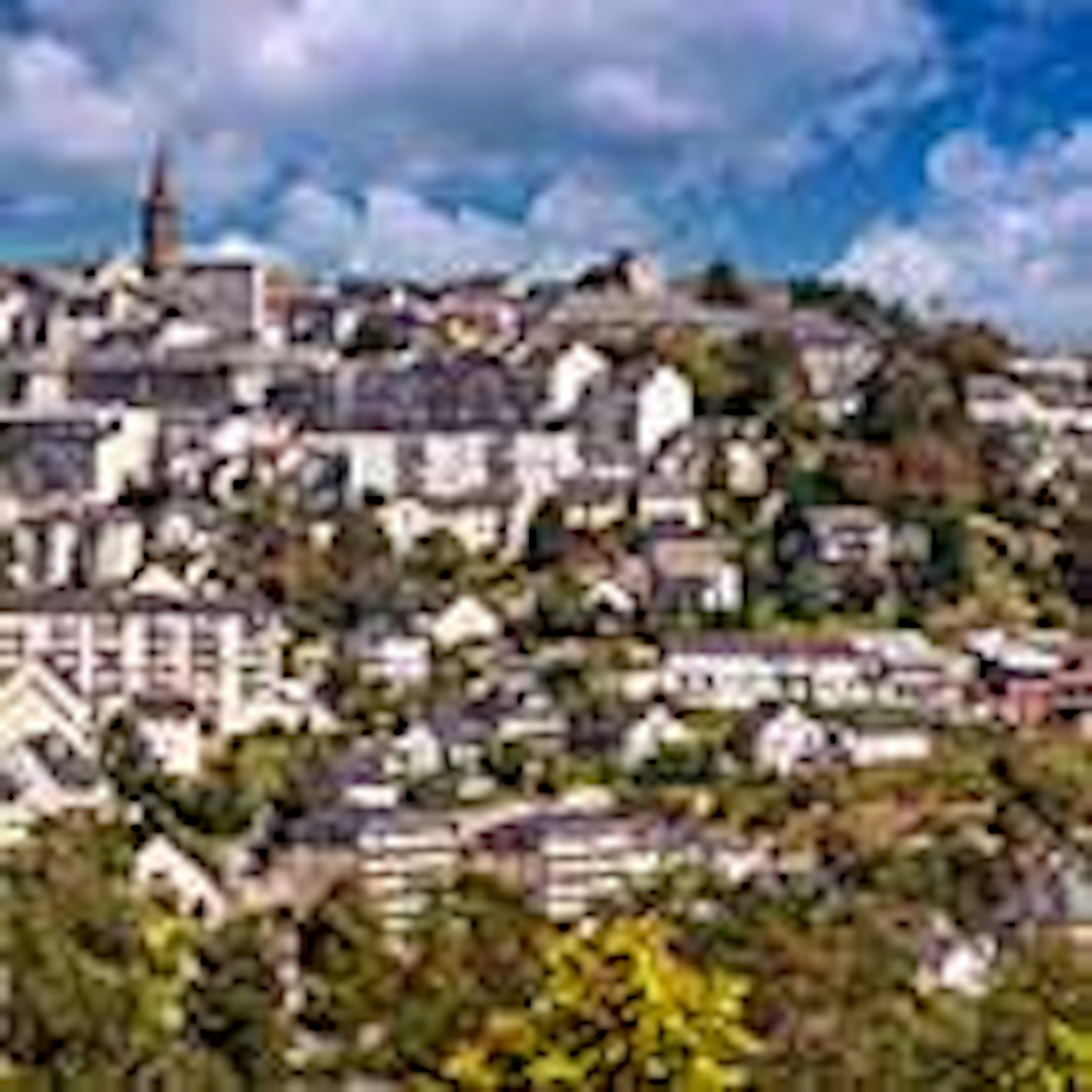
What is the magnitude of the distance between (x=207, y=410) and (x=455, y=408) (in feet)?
16.4

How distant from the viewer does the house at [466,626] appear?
5353 cm

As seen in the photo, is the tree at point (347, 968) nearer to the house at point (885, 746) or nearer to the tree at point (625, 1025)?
the house at point (885, 746)

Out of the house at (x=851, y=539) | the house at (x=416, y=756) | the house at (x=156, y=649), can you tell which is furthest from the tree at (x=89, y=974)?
the house at (x=851, y=539)

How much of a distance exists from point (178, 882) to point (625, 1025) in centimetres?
2974

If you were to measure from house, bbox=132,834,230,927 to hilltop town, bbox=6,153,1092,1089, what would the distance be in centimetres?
9

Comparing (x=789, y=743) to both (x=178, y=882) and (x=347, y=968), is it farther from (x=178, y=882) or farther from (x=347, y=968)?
(x=347, y=968)

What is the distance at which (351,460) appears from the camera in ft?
205

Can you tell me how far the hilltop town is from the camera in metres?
41.5

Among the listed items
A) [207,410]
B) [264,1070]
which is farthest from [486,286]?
[264,1070]

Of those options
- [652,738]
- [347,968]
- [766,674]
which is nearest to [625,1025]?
[347,968]

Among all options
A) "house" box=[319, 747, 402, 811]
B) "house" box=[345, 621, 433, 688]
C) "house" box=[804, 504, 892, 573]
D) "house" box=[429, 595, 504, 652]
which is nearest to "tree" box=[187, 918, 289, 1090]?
"house" box=[319, 747, 402, 811]

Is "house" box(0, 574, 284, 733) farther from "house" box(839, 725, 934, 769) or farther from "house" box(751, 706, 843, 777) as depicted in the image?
"house" box(839, 725, 934, 769)

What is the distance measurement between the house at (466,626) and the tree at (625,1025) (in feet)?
129

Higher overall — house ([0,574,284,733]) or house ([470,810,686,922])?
house ([0,574,284,733])
